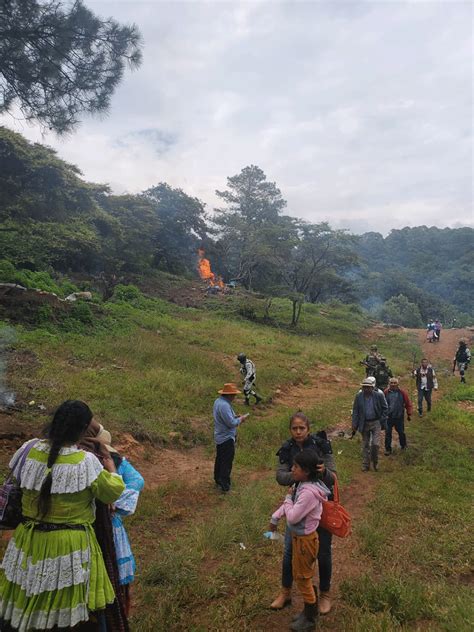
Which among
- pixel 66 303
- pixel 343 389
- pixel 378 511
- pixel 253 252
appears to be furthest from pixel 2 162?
pixel 378 511

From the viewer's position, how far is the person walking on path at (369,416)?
6727 mm

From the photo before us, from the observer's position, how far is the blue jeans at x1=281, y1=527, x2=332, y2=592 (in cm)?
324

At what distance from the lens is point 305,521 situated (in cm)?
301

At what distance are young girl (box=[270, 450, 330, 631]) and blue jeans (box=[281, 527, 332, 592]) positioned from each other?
0.20m

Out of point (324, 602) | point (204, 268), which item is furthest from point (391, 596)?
point (204, 268)

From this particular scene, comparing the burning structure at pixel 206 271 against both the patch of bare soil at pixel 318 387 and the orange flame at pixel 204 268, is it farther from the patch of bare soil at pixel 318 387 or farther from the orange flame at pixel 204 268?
the patch of bare soil at pixel 318 387

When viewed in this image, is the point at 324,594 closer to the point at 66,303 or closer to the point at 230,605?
the point at 230,605

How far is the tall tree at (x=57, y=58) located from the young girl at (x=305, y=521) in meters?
6.58

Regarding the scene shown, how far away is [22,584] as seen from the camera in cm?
207

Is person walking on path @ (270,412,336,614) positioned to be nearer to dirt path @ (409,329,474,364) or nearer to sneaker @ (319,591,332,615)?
sneaker @ (319,591,332,615)

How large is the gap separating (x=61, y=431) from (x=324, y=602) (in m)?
2.55

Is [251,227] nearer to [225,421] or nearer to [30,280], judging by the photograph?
[30,280]

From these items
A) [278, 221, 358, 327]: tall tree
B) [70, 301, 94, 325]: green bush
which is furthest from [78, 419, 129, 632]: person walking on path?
[278, 221, 358, 327]: tall tree

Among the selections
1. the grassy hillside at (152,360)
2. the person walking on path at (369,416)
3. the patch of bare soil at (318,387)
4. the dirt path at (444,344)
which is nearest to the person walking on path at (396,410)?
the person walking on path at (369,416)
